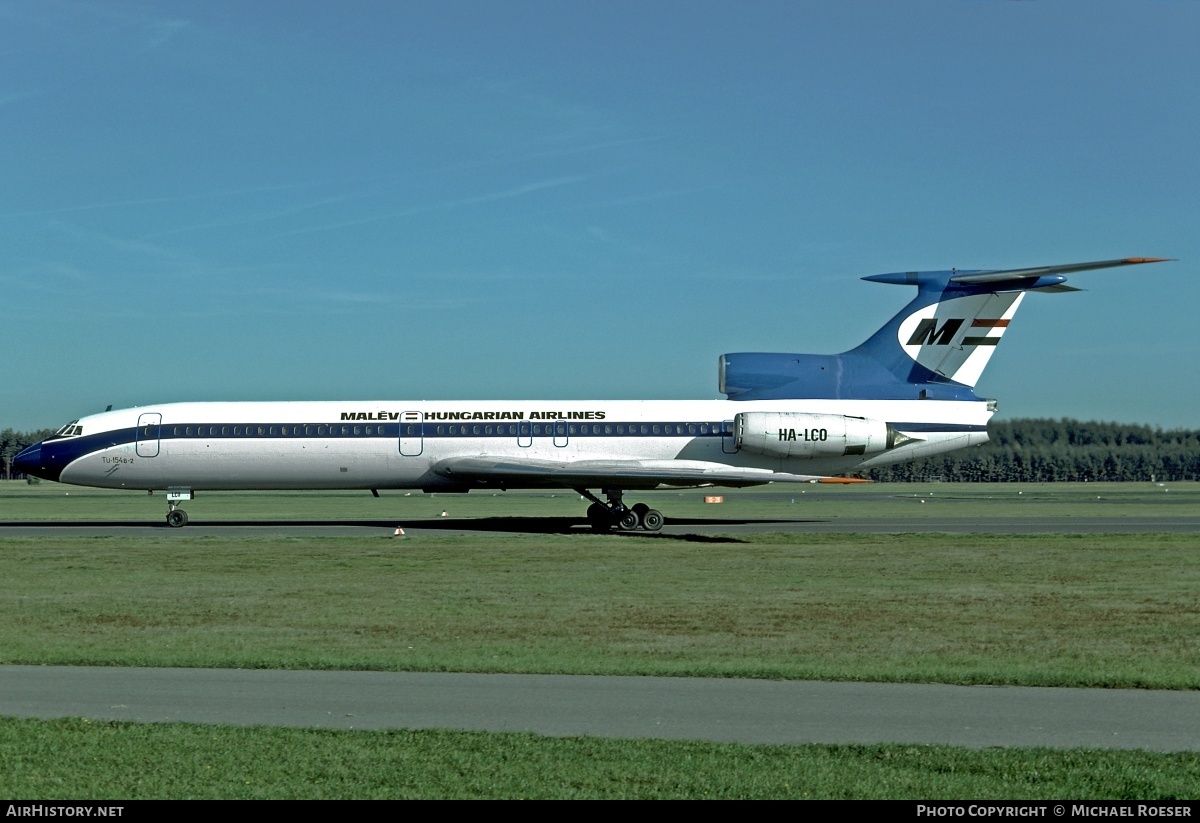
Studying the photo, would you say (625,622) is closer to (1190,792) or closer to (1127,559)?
(1190,792)

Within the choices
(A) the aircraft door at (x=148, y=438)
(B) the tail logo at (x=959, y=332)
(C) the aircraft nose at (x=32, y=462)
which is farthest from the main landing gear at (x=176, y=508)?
(B) the tail logo at (x=959, y=332)

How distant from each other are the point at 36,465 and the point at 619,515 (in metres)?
17.6

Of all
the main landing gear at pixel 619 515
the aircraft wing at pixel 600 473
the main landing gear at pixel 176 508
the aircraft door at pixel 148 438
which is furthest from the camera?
the aircraft door at pixel 148 438

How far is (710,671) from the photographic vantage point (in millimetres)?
11727

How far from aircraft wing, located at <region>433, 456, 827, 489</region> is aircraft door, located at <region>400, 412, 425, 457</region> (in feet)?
2.61

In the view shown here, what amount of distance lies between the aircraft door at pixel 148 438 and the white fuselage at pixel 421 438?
0.03 meters

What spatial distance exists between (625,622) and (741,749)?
290 inches

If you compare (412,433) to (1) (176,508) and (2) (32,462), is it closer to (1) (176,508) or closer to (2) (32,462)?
(1) (176,508)

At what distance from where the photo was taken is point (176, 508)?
36.9m

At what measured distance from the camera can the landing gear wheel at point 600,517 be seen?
35.5m

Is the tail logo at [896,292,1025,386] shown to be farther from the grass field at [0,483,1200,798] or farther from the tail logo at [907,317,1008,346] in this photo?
the grass field at [0,483,1200,798]

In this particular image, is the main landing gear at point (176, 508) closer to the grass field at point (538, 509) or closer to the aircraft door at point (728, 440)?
the grass field at point (538, 509)

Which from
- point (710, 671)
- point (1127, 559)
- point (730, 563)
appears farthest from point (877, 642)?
point (1127, 559)

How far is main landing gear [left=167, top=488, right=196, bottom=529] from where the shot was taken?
36.4m
